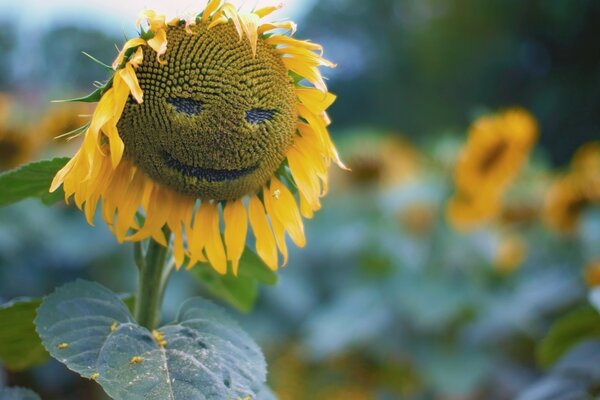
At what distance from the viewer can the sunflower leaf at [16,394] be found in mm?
773

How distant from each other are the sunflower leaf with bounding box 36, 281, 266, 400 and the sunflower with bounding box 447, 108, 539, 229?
190 cm

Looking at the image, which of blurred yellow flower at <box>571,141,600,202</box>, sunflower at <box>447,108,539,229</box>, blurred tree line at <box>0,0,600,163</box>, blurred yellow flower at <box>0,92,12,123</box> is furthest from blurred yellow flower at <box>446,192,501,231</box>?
blurred tree line at <box>0,0,600,163</box>

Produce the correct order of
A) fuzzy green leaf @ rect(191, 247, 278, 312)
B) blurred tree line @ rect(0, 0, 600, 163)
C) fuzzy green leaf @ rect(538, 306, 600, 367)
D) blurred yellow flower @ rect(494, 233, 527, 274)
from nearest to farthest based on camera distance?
fuzzy green leaf @ rect(191, 247, 278, 312), fuzzy green leaf @ rect(538, 306, 600, 367), blurred yellow flower @ rect(494, 233, 527, 274), blurred tree line @ rect(0, 0, 600, 163)

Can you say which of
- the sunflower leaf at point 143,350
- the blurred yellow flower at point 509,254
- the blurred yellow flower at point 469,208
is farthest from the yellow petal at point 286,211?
the blurred yellow flower at point 509,254

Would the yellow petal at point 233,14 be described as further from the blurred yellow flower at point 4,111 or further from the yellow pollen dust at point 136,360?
the blurred yellow flower at point 4,111

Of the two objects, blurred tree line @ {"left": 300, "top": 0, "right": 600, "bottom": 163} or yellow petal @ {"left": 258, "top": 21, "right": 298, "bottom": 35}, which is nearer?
yellow petal @ {"left": 258, "top": 21, "right": 298, "bottom": 35}

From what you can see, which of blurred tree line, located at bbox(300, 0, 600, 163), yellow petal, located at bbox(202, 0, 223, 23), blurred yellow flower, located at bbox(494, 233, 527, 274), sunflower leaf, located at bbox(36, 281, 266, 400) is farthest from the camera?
blurred tree line, located at bbox(300, 0, 600, 163)

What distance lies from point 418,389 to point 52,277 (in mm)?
1488

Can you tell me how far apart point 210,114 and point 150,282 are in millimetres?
195

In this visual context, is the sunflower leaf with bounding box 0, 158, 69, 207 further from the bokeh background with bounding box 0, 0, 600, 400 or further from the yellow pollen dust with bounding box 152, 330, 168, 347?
the bokeh background with bounding box 0, 0, 600, 400

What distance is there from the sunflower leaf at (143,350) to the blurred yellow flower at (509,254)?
7.98 feet

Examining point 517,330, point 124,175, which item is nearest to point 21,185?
point 124,175

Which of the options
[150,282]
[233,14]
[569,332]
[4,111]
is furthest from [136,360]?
[4,111]

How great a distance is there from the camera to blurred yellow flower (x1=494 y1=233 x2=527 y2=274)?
3156 mm
